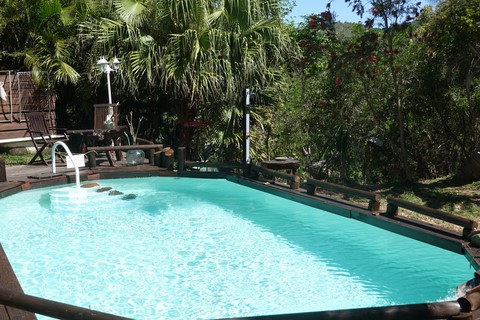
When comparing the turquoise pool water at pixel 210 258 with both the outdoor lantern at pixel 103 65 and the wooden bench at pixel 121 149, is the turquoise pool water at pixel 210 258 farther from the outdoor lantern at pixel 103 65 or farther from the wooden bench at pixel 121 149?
the outdoor lantern at pixel 103 65

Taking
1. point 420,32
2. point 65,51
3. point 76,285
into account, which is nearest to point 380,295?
point 76,285

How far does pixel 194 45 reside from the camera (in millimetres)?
12195

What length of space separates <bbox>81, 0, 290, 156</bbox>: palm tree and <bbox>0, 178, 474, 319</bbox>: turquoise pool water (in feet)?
12.6

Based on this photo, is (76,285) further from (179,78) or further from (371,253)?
(179,78)

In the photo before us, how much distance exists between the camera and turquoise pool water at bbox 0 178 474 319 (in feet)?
17.6

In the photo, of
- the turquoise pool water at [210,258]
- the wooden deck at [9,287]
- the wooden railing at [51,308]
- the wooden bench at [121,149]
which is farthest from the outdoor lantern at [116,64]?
the wooden railing at [51,308]

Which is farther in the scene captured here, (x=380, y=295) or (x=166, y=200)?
(x=166, y=200)

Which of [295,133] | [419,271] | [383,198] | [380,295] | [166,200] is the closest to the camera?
[380,295]

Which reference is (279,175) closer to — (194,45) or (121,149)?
(121,149)

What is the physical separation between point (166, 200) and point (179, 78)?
3.39 meters

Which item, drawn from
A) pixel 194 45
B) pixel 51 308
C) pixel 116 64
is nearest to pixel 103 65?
pixel 116 64

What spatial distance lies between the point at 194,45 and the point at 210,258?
6721mm

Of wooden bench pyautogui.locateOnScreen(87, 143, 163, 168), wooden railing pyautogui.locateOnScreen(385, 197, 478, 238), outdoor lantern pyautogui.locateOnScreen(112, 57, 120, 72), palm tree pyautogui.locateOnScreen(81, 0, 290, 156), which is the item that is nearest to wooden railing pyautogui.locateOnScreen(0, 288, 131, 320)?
wooden railing pyautogui.locateOnScreen(385, 197, 478, 238)

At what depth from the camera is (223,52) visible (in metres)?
12.5
